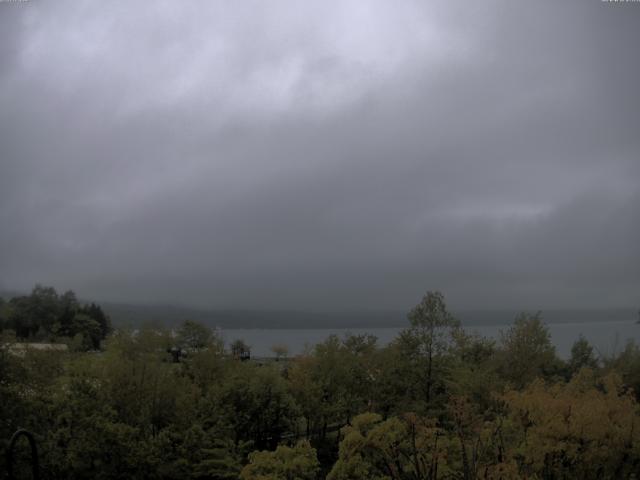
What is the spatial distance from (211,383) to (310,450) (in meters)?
16.9

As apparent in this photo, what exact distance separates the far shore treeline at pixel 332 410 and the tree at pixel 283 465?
6 cm

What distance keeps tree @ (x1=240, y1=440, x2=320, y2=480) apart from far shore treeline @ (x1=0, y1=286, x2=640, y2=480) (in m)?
0.06

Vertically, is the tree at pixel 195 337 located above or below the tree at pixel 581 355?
above

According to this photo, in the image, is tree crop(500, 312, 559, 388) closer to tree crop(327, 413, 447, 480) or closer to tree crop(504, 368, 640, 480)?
tree crop(504, 368, 640, 480)

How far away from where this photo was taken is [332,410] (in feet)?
112

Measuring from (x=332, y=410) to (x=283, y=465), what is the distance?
15.4m

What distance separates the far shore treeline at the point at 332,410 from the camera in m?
19.4

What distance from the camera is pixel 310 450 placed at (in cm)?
2000

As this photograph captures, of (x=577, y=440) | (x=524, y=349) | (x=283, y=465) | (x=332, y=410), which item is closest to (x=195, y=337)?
(x=332, y=410)

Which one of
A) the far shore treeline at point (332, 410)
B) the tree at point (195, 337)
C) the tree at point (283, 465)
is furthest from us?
the tree at point (195, 337)

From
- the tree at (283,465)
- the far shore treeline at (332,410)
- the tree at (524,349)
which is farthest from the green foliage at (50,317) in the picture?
the tree at (283,465)

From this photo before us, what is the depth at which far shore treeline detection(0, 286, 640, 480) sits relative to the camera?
19406 mm

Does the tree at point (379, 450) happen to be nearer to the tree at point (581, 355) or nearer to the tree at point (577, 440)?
the tree at point (577, 440)

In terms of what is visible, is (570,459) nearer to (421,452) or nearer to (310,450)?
(421,452)
